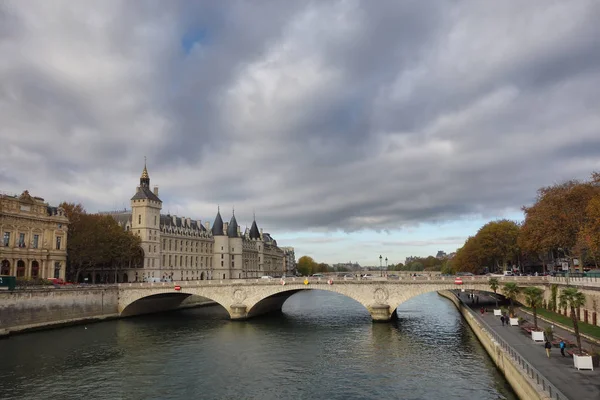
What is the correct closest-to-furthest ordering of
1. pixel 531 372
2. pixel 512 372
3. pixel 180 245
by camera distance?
pixel 531 372 < pixel 512 372 < pixel 180 245

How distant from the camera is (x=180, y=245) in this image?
117938 millimetres

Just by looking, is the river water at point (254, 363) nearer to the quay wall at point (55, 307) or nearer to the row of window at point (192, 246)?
the quay wall at point (55, 307)

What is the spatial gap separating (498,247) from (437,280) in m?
48.1

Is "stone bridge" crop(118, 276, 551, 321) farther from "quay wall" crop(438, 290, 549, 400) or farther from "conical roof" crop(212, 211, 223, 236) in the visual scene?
"conical roof" crop(212, 211, 223, 236)

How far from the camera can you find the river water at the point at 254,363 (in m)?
30.4

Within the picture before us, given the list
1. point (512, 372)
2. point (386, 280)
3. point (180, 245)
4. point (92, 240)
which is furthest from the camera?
point (180, 245)

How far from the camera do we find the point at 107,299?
70.1 m

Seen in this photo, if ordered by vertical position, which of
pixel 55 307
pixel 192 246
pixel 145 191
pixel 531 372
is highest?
pixel 145 191

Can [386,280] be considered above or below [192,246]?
below

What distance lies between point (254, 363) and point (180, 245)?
8396 centimetres

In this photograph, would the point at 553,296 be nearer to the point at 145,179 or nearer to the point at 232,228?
the point at 145,179

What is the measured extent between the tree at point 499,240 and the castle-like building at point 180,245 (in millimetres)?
68074

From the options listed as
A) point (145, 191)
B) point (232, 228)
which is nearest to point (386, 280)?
point (145, 191)

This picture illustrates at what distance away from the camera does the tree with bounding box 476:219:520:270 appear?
322 ft
